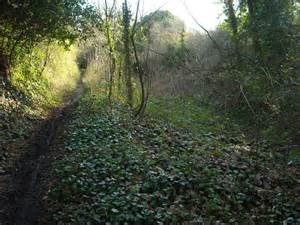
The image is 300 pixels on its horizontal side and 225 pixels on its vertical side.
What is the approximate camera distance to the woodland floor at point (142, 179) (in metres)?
5.25

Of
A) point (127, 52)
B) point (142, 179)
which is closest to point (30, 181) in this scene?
point (142, 179)

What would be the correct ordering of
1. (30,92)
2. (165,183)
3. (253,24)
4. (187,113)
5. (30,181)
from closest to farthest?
1. (165,183)
2. (30,181)
3. (30,92)
4. (253,24)
5. (187,113)

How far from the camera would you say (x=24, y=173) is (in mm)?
6684

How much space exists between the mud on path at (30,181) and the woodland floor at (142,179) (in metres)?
0.02

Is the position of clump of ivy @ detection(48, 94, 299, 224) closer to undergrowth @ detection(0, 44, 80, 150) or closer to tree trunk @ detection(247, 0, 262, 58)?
undergrowth @ detection(0, 44, 80, 150)

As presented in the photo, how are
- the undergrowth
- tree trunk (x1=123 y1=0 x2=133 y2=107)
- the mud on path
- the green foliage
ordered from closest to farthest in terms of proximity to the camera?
1. the mud on path
2. the undergrowth
3. the green foliage
4. tree trunk (x1=123 y1=0 x2=133 y2=107)

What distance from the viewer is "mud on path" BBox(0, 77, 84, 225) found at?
17.1ft

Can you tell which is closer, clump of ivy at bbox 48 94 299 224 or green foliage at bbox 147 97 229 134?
clump of ivy at bbox 48 94 299 224

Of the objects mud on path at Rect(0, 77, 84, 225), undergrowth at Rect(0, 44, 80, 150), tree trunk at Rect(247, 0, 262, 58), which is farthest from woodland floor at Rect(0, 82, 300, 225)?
tree trunk at Rect(247, 0, 262, 58)

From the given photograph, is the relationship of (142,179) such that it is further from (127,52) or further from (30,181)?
(127,52)

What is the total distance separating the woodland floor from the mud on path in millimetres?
15

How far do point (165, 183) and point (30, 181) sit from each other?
2.26 meters

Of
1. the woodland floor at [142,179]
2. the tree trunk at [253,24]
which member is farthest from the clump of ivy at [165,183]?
the tree trunk at [253,24]

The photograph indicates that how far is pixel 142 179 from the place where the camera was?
634cm
